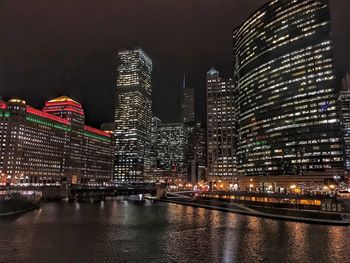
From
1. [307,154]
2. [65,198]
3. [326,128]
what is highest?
[326,128]

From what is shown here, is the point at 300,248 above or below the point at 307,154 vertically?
below

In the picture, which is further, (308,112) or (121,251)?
(308,112)

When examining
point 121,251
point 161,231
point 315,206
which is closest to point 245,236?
point 161,231

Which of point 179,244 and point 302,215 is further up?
point 302,215

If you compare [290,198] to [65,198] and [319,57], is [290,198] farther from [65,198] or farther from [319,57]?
[319,57]

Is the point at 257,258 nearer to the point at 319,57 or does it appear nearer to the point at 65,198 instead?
the point at 65,198

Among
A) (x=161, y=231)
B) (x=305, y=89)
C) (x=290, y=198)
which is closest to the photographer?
(x=161, y=231)

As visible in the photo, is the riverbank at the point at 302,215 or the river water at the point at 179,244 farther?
the riverbank at the point at 302,215

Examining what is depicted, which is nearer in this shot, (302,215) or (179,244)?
(179,244)

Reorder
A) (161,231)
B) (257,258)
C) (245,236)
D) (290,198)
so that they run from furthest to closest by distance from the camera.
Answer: (290,198), (161,231), (245,236), (257,258)

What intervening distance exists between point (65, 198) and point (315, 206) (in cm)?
13024

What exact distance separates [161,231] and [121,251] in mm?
17111

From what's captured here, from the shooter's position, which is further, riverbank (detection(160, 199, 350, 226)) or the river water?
riverbank (detection(160, 199, 350, 226))

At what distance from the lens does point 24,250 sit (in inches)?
1369
